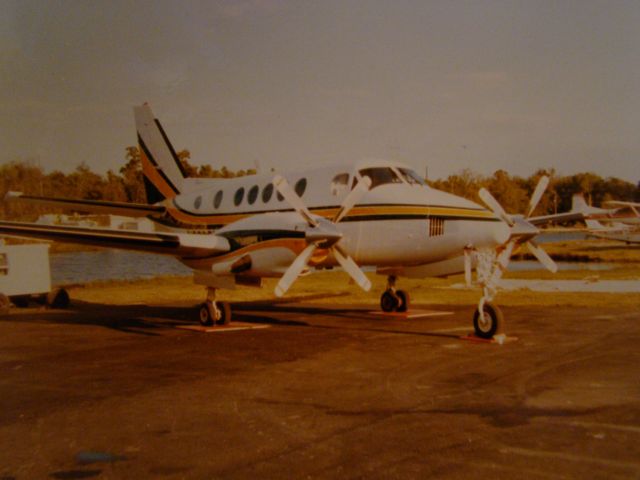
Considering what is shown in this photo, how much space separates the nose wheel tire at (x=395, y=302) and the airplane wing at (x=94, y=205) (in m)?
8.28

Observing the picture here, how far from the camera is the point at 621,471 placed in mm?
5203

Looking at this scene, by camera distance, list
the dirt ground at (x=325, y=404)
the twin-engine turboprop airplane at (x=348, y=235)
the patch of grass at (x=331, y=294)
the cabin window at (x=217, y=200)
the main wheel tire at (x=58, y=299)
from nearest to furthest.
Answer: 1. the dirt ground at (x=325, y=404)
2. the twin-engine turboprop airplane at (x=348, y=235)
3. the cabin window at (x=217, y=200)
4. the patch of grass at (x=331, y=294)
5. the main wheel tire at (x=58, y=299)

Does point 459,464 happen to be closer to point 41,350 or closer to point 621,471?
point 621,471

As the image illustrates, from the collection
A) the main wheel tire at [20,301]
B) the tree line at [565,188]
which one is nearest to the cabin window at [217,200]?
the main wheel tire at [20,301]

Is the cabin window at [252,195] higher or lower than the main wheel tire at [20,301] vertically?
higher

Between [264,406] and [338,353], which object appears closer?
Result: [264,406]

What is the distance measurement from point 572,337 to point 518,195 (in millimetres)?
85873

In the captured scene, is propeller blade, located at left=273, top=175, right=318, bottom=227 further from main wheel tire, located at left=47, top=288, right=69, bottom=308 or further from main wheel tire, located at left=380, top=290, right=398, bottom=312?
main wheel tire, located at left=47, top=288, right=69, bottom=308

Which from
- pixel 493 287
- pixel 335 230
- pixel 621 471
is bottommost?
pixel 621 471

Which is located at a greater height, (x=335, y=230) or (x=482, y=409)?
(x=335, y=230)

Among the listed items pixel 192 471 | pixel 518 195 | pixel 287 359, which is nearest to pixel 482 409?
pixel 192 471

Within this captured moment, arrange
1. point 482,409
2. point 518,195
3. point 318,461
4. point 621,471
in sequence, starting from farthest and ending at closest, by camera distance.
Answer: point 518,195 → point 482,409 → point 318,461 → point 621,471

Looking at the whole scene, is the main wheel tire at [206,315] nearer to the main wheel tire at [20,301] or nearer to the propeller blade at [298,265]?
the propeller blade at [298,265]

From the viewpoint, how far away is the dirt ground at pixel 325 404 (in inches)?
219
